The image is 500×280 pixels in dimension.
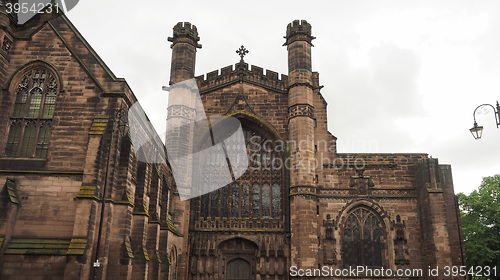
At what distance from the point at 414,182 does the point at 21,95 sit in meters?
21.7

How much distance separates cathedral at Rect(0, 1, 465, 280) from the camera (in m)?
16.3

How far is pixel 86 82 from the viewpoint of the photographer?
60.3 ft

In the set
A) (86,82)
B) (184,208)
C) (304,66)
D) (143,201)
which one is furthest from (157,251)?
(304,66)

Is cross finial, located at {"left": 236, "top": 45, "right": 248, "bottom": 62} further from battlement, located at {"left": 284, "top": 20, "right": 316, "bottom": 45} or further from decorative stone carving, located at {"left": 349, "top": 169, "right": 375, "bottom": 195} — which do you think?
decorative stone carving, located at {"left": 349, "top": 169, "right": 375, "bottom": 195}

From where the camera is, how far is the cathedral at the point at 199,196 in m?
16.3

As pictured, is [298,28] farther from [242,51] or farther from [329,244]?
[329,244]

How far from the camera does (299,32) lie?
27.9 meters

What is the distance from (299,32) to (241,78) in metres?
4.79

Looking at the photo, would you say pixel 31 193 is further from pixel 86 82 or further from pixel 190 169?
pixel 190 169

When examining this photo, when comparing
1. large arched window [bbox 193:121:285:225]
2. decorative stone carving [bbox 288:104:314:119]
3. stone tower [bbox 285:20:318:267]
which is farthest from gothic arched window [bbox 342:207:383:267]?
decorative stone carving [bbox 288:104:314:119]

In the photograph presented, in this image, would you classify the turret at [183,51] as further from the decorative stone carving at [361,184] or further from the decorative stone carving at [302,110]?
the decorative stone carving at [361,184]

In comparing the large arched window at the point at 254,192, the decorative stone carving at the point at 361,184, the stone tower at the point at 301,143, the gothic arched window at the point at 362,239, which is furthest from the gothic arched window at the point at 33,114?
the decorative stone carving at the point at 361,184

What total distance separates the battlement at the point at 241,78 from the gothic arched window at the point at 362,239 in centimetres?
938

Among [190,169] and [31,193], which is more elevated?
[190,169]
